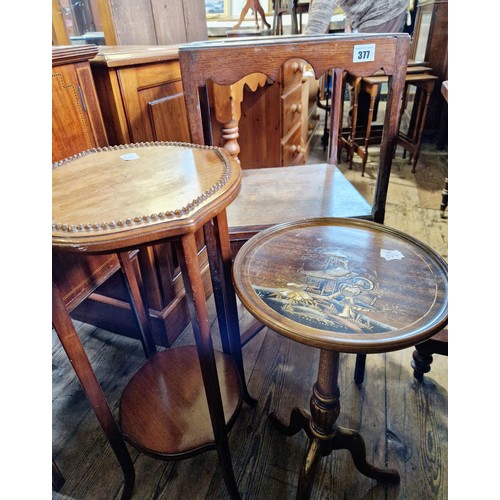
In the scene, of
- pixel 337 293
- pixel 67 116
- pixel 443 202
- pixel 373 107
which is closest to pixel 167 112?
pixel 67 116

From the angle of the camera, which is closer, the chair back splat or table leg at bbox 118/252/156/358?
the chair back splat

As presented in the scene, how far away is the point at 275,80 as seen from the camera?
1.12m

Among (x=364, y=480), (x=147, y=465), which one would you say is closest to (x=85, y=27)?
(x=147, y=465)

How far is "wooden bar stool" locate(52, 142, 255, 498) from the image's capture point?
638 millimetres

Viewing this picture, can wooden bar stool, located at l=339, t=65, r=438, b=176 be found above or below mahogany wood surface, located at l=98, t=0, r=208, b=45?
below

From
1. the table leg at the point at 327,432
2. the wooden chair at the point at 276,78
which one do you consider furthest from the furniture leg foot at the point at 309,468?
the wooden chair at the point at 276,78

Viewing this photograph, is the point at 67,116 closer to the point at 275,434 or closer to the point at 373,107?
the point at 275,434

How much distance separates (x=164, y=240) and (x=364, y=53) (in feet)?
2.95

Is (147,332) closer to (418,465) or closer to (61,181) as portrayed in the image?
(61,181)

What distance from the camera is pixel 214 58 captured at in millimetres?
1074

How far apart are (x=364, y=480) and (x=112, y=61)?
5.04 ft

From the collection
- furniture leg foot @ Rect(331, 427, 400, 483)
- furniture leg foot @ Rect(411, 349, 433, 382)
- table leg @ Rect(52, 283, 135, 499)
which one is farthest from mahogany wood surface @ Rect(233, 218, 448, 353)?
furniture leg foot @ Rect(411, 349, 433, 382)

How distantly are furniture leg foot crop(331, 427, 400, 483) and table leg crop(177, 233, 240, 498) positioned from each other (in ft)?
1.03

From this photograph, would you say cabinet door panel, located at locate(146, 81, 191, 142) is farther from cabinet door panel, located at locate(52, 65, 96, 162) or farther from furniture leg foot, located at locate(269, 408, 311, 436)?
furniture leg foot, located at locate(269, 408, 311, 436)
